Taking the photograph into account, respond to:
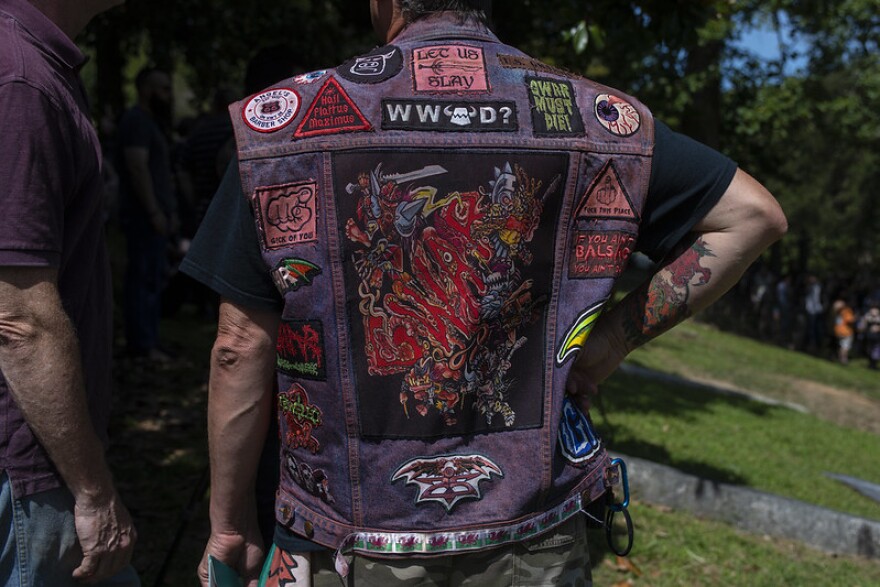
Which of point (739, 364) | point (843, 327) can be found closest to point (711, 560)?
point (739, 364)

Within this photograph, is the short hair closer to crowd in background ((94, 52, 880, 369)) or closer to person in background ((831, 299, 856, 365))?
crowd in background ((94, 52, 880, 369))

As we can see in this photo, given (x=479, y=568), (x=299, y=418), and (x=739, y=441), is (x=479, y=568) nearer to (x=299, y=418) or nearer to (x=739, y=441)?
(x=299, y=418)

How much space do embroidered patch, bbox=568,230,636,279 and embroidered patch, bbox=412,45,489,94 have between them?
1.21 ft

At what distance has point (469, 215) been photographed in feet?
5.67

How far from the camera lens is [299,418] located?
182 cm

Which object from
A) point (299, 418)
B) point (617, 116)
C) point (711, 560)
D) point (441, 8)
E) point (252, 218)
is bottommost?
point (711, 560)

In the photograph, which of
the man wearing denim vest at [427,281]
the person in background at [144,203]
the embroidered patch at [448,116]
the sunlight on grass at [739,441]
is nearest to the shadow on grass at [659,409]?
the sunlight on grass at [739,441]

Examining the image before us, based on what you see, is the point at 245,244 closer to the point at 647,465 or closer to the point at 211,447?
the point at 211,447

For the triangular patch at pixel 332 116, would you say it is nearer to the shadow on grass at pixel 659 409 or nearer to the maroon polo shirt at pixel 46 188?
the maroon polo shirt at pixel 46 188

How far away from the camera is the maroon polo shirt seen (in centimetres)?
163

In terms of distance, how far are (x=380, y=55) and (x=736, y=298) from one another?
24269 mm

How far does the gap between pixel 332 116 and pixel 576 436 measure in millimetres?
845

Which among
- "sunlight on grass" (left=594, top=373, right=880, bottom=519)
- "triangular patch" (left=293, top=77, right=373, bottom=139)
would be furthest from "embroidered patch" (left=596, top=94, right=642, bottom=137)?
"sunlight on grass" (left=594, top=373, right=880, bottom=519)

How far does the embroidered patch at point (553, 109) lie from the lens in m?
1.77
